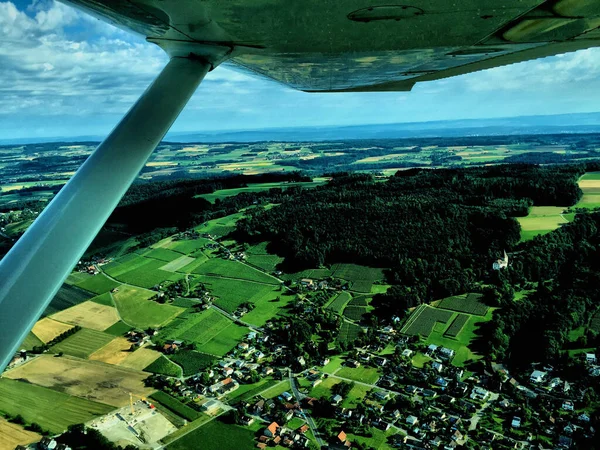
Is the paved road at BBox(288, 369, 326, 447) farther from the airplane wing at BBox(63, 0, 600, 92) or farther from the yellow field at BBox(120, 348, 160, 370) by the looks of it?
the airplane wing at BBox(63, 0, 600, 92)

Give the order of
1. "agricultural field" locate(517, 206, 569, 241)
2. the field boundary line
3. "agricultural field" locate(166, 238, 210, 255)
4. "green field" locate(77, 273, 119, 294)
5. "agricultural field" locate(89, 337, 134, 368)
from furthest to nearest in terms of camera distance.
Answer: "agricultural field" locate(166, 238, 210, 255) → "agricultural field" locate(517, 206, 569, 241) → "green field" locate(77, 273, 119, 294) → the field boundary line → "agricultural field" locate(89, 337, 134, 368)

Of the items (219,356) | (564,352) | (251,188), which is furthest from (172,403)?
(251,188)

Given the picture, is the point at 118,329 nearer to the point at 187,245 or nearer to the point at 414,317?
the point at 187,245

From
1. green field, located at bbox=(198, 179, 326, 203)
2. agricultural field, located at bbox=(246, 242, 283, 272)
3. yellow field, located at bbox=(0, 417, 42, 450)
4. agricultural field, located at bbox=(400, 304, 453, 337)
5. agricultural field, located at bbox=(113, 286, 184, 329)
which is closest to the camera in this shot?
yellow field, located at bbox=(0, 417, 42, 450)

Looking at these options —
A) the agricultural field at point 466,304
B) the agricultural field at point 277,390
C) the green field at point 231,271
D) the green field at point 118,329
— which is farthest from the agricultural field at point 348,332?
the green field at point 118,329

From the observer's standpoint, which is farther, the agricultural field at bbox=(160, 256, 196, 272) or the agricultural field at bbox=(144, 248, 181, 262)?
the agricultural field at bbox=(144, 248, 181, 262)

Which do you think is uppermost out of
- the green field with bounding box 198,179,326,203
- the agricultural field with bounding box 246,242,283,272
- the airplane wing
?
the airplane wing

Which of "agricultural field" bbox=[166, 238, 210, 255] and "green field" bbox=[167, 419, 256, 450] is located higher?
"agricultural field" bbox=[166, 238, 210, 255]

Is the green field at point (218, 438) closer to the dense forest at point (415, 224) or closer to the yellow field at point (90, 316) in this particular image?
the yellow field at point (90, 316)

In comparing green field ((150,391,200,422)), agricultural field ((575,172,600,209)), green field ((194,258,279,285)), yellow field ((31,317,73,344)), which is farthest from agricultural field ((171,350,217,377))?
agricultural field ((575,172,600,209))
